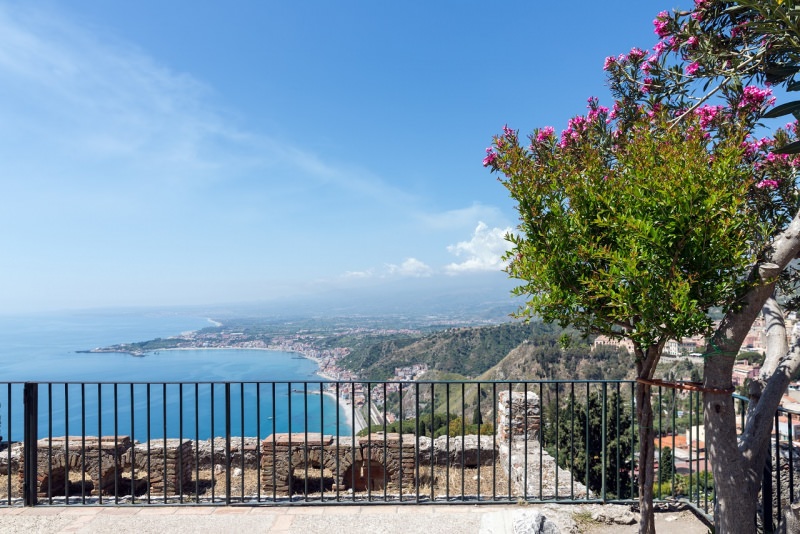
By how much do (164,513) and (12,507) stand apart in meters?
1.51

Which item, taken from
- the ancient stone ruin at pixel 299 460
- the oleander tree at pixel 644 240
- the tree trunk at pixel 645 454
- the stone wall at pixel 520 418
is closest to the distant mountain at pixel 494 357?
the stone wall at pixel 520 418

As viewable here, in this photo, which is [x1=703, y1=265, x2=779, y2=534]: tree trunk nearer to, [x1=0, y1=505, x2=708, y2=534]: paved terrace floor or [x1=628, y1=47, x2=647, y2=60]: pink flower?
[x1=0, y1=505, x2=708, y2=534]: paved terrace floor

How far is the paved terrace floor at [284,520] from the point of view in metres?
3.98

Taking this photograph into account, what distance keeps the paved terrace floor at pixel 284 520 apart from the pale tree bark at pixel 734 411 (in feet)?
3.74

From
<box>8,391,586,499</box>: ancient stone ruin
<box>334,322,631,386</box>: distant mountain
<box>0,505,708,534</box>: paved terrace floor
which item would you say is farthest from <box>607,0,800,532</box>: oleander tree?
<box>334,322,631,386</box>: distant mountain

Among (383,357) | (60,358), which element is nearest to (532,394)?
(383,357)

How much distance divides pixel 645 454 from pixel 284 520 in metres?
2.98

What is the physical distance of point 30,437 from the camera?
453 centimetres

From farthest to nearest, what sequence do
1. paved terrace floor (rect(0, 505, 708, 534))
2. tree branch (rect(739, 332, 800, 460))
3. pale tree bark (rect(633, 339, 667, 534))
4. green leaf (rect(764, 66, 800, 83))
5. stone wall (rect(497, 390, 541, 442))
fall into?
1. stone wall (rect(497, 390, 541, 442))
2. paved terrace floor (rect(0, 505, 708, 534))
3. green leaf (rect(764, 66, 800, 83))
4. tree branch (rect(739, 332, 800, 460))
5. pale tree bark (rect(633, 339, 667, 534))

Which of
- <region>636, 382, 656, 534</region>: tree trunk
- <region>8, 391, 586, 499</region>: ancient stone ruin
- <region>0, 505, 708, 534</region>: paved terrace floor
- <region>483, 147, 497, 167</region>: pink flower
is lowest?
<region>8, 391, 586, 499</region>: ancient stone ruin

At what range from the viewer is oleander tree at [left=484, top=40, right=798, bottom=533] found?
7.78 ft

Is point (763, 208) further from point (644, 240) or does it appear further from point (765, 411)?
point (644, 240)

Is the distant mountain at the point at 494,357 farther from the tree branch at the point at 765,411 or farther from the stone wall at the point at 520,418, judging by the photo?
the tree branch at the point at 765,411

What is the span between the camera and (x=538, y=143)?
4.61 meters
